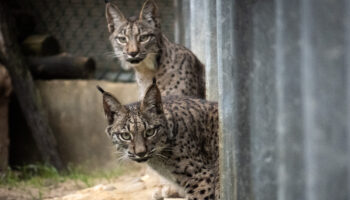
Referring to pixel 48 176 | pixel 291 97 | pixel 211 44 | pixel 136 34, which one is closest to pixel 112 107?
pixel 211 44

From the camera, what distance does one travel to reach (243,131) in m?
2.38

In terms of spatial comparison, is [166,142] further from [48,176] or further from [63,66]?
[63,66]

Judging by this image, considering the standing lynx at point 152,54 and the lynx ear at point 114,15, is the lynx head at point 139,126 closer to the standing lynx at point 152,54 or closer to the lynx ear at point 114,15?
the standing lynx at point 152,54

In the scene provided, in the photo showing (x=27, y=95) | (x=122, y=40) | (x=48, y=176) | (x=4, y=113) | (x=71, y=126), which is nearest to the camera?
(x=122, y=40)

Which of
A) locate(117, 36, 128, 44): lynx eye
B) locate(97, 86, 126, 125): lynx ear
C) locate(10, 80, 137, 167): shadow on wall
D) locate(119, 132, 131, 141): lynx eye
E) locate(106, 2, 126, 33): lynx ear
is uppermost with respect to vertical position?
locate(106, 2, 126, 33): lynx ear

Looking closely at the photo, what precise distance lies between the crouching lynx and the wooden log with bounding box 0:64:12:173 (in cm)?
345

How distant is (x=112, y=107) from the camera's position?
13.7 ft

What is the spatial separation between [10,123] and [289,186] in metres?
7.11

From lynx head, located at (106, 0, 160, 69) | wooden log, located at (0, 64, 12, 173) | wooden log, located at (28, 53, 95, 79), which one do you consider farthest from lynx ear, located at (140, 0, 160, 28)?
wooden log, located at (28, 53, 95, 79)

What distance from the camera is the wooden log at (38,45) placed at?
8.38 m

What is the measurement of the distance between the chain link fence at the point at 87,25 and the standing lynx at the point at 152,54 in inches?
79.9

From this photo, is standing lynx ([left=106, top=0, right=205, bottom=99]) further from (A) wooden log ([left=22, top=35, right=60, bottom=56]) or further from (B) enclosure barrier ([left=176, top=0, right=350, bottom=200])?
(B) enclosure barrier ([left=176, top=0, right=350, bottom=200])

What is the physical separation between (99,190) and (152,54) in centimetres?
148

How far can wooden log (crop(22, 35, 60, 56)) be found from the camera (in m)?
8.38
